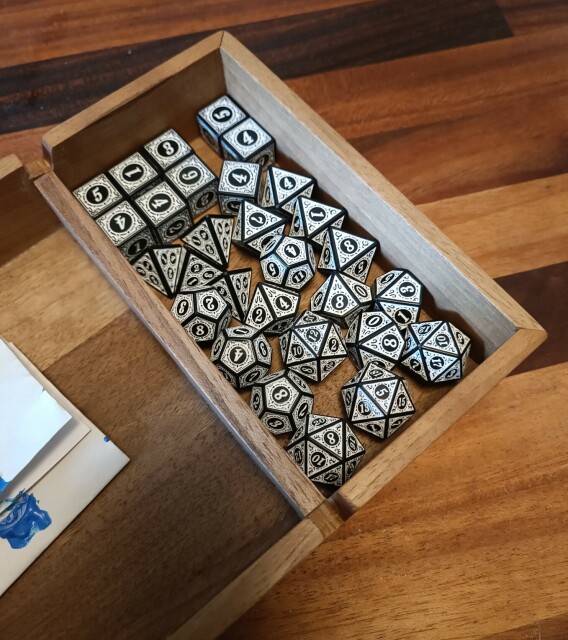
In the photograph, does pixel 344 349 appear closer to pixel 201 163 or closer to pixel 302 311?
pixel 302 311

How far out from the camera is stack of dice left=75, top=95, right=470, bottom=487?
2.83ft

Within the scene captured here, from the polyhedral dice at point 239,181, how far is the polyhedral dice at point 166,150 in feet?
0.24

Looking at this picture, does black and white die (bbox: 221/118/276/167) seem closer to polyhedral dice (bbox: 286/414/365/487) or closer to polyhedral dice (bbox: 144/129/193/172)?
polyhedral dice (bbox: 144/129/193/172)

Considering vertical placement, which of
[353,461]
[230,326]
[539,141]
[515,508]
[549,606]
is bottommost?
[549,606]

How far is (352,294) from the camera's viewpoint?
0.93 meters

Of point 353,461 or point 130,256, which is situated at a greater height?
point 130,256

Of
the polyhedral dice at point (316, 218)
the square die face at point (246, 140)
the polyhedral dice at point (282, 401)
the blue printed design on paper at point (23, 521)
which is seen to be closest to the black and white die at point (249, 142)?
the square die face at point (246, 140)

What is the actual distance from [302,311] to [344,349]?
103 millimetres

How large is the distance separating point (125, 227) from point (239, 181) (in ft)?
0.63

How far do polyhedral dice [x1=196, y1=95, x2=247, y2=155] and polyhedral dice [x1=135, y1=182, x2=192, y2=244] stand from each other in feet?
0.42

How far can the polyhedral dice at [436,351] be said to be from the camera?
86 cm

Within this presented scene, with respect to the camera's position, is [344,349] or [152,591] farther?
[344,349]

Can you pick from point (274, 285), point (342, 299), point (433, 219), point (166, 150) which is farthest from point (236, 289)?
point (433, 219)

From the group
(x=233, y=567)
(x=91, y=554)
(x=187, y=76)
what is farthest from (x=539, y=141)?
(x=91, y=554)
